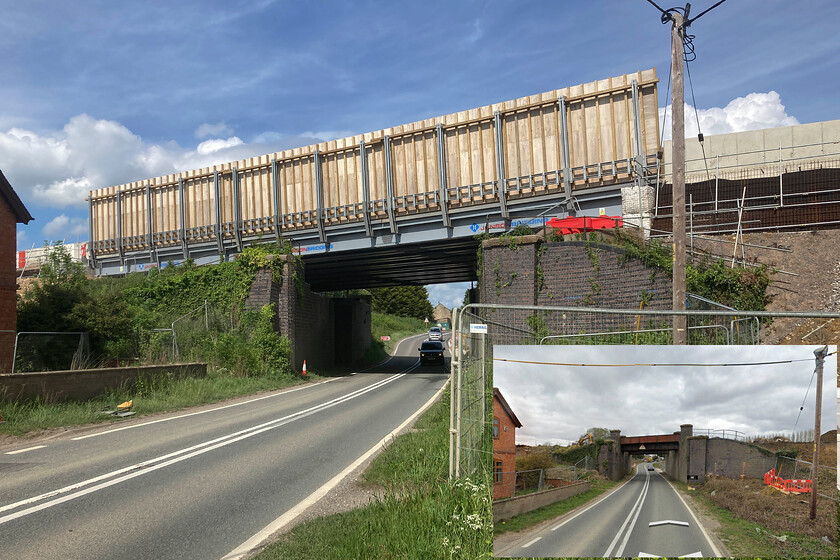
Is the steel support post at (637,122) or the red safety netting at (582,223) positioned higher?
the steel support post at (637,122)

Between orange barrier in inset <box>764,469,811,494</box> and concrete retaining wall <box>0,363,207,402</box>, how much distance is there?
14.3 meters

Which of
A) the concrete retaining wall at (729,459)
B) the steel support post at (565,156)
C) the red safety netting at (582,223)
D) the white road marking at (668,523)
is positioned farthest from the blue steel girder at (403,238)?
the white road marking at (668,523)

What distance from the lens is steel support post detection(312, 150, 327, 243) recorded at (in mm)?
28031

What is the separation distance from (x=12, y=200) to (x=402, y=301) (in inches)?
3421

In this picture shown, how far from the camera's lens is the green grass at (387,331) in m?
50.9

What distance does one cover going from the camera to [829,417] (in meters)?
4.67

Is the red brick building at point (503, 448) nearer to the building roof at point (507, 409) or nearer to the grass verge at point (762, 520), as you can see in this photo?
the building roof at point (507, 409)

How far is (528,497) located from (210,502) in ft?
15.2

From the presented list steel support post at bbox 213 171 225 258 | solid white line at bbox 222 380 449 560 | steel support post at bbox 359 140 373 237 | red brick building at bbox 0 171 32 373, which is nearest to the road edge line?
solid white line at bbox 222 380 449 560

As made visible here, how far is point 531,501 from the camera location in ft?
15.1

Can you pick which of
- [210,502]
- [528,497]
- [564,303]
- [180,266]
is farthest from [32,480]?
[180,266]

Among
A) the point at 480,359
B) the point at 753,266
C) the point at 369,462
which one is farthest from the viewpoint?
the point at 753,266

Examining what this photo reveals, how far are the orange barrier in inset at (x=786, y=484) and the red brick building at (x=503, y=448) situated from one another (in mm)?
1841

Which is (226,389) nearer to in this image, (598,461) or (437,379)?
(437,379)
